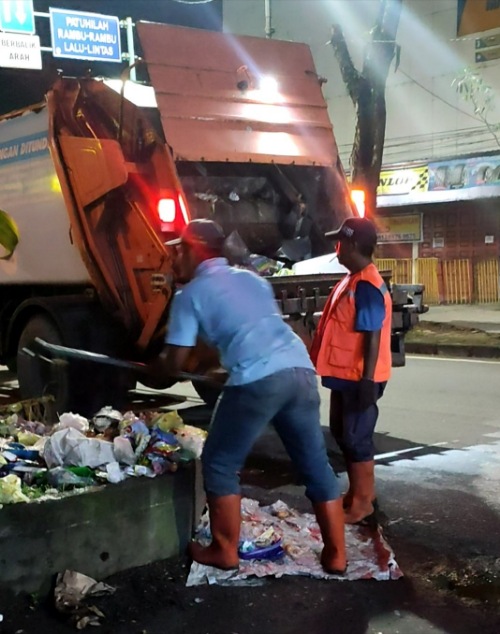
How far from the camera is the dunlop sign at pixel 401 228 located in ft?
70.8

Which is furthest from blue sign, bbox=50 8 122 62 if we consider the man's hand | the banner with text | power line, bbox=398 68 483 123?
the man's hand

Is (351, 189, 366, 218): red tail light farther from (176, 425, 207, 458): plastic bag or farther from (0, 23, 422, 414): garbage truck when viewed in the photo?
(176, 425, 207, 458): plastic bag

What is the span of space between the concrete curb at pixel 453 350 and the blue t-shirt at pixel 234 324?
8558mm

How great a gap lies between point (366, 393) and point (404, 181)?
17.1 metres

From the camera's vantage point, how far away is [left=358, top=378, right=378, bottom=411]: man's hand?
413 centimetres

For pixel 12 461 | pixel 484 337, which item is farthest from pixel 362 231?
pixel 484 337

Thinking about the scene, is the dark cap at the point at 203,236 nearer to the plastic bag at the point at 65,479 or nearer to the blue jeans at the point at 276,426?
the blue jeans at the point at 276,426

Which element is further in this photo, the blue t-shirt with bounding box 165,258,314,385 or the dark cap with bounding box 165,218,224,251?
the dark cap with bounding box 165,218,224,251

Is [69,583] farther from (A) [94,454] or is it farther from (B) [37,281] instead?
(B) [37,281]

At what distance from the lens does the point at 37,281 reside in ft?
23.8

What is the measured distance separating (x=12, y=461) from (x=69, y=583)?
28.2 inches

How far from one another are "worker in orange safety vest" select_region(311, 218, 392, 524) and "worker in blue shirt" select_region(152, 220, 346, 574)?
66cm

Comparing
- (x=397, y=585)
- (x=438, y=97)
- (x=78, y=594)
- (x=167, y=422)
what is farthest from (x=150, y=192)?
(x=438, y=97)

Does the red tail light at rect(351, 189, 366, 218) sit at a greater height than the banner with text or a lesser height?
lesser
